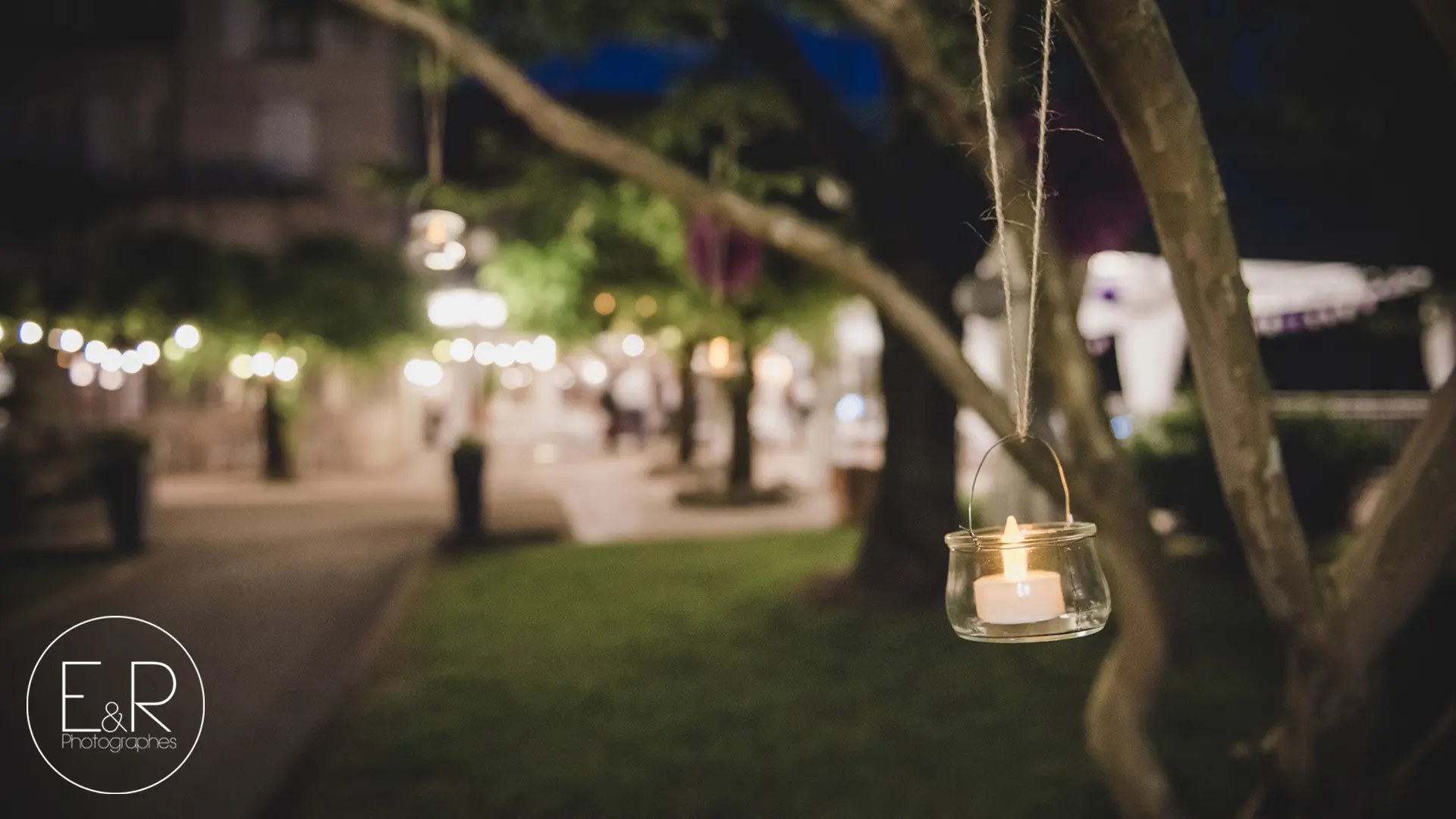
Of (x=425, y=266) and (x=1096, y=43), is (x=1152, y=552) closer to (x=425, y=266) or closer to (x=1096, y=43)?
(x=1096, y=43)

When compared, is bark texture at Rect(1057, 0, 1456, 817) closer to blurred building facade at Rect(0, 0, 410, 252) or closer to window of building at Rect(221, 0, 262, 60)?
blurred building facade at Rect(0, 0, 410, 252)

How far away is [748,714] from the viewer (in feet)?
19.3

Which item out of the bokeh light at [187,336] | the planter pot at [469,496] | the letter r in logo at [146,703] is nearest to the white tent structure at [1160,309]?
the planter pot at [469,496]

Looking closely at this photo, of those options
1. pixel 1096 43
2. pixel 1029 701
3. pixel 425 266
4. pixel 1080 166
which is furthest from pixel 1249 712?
pixel 425 266

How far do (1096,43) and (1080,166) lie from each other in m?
4.07

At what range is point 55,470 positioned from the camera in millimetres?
15086

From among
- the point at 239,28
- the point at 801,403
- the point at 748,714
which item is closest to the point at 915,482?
the point at 748,714

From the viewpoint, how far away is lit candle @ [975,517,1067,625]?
6.72ft

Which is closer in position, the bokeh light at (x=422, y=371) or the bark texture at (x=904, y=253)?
the bark texture at (x=904, y=253)

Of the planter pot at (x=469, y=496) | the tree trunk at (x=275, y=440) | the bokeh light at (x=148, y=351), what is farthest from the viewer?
the tree trunk at (x=275, y=440)

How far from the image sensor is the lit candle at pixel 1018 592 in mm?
2049

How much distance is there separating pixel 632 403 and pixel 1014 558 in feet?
81.0

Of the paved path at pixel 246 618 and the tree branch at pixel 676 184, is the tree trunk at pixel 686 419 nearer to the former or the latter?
the paved path at pixel 246 618

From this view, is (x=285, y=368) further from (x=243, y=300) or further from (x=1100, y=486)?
(x=1100, y=486)
